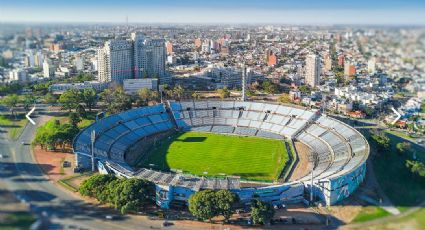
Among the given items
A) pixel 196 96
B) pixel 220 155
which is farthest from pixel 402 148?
pixel 196 96

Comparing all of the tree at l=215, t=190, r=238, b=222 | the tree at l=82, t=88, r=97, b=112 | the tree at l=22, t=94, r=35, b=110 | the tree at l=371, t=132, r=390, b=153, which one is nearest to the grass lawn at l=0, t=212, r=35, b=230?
the tree at l=215, t=190, r=238, b=222

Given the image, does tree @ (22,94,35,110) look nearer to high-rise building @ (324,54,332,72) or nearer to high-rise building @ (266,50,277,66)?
high-rise building @ (266,50,277,66)

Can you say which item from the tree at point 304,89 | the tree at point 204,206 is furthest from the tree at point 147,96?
the tree at point 204,206

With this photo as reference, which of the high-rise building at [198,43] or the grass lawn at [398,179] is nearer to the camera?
the grass lawn at [398,179]

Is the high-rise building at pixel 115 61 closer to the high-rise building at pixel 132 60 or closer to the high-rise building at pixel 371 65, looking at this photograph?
the high-rise building at pixel 132 60

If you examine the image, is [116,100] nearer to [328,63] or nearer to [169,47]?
[169,47]

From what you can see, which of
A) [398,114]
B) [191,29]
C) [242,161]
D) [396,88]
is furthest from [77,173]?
[191,29]
